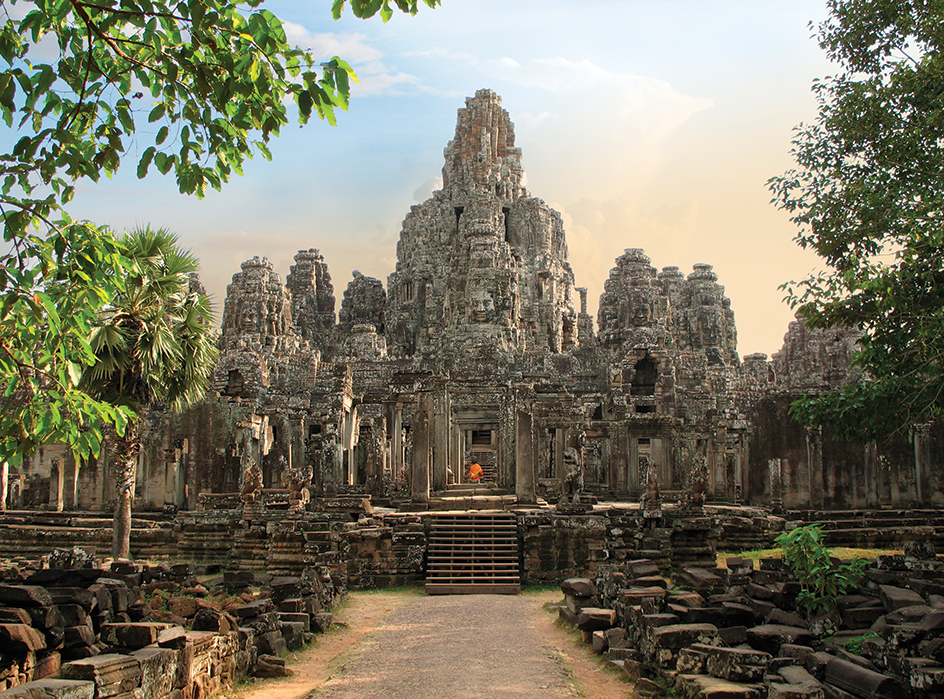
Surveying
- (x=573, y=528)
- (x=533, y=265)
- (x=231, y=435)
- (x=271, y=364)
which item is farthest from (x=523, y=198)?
(x=573, y=528)

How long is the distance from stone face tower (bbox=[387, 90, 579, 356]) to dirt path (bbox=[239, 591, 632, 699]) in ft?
101

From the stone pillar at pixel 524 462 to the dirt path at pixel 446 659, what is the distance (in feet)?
17.0

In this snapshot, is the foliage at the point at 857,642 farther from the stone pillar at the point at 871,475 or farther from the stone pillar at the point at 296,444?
the stone pillar at the point at 296,444

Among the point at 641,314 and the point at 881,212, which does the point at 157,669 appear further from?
the point at 641,314

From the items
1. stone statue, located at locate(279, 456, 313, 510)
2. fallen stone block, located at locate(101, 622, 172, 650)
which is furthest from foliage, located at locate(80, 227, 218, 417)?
fallen stone block, located at locate(101, 622, 172, 650)

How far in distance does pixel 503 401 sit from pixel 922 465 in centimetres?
1192

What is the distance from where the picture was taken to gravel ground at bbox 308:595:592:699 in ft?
27.5

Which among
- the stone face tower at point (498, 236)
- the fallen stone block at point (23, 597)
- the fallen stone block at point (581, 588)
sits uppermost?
the stone face tower at point (498, 236)

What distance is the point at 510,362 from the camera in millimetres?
31703

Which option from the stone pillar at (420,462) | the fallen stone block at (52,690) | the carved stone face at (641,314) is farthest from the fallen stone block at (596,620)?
the carved stone face at (641,314)

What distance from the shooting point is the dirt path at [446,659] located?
27.7 ft

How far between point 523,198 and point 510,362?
75.8 ft

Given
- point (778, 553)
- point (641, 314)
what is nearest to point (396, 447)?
point (778, 553)

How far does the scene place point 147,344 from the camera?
1404 cm
